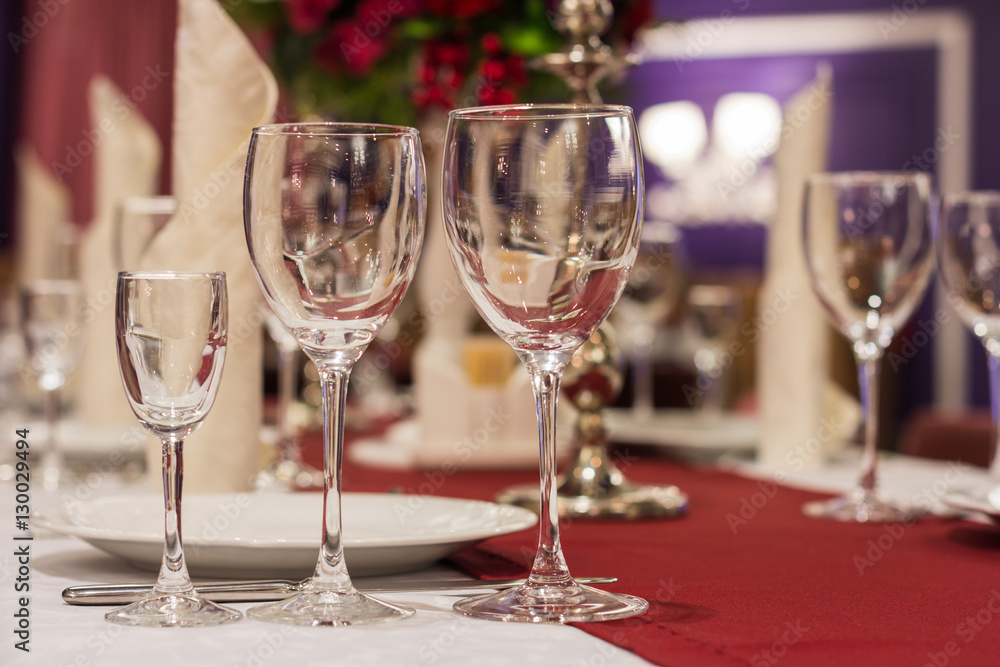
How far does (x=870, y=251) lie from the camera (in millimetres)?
1154

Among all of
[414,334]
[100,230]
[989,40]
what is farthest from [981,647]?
[989,40]

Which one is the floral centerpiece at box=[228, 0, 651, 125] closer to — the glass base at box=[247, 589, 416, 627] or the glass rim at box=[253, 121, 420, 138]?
the glass rim at box=[253, 121, 420, 138]

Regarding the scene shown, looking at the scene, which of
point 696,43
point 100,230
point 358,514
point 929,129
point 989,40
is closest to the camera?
point 358,514

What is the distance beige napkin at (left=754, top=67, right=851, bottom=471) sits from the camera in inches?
58.8

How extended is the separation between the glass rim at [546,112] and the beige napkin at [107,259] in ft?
3.31

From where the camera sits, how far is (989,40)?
7.30m

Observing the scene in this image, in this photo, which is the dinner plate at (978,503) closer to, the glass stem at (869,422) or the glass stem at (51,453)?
the glass stem at (869,422)

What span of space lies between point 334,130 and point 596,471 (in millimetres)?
572

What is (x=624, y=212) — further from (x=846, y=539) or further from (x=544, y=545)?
(x=846, y=539)

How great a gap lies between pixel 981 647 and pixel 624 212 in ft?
0.93

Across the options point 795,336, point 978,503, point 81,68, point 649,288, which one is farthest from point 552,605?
point 81,68

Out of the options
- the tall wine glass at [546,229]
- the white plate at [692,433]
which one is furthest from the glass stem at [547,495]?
the white plate at [692,433]

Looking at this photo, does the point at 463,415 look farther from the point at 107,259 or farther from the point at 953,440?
the point at 953,440

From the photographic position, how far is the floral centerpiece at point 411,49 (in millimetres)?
1493
